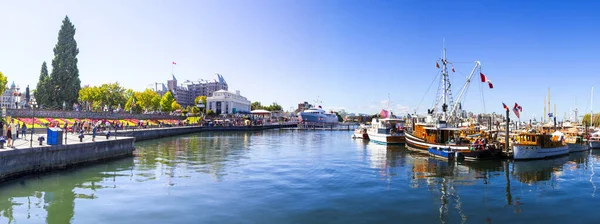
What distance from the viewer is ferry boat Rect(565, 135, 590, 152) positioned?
51303 mm

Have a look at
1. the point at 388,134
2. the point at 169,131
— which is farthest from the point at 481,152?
the point at 169,131

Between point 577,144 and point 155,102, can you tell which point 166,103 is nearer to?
point 155,102

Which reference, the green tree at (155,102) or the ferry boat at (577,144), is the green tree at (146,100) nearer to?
the green tree at (155,102)

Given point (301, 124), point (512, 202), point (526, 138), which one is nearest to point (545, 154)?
point (526, 138)

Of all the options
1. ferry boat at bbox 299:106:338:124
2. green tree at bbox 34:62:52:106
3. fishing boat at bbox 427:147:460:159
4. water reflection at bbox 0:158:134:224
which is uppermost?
green tree at bbox 34:62:52:106

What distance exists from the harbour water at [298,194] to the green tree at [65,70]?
220ft

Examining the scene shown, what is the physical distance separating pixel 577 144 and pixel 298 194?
50.9 metres

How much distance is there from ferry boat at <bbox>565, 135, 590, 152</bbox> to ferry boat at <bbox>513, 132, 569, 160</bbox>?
8741 mm

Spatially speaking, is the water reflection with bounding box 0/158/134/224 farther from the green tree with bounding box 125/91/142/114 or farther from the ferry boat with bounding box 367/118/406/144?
the green tree with bounding box 125/91/142/114

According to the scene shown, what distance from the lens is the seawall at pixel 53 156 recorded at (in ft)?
75.7

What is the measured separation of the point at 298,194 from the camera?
2172 centimetres

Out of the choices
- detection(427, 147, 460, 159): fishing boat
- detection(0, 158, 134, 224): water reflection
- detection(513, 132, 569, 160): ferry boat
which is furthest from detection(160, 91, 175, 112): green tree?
detection(513, 132, 569, 160): ferry boat

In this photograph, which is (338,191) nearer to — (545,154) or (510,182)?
(510,182)

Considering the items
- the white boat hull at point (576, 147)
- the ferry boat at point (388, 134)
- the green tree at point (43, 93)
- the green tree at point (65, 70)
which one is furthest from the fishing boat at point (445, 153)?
the green tree at point (43, 93)
